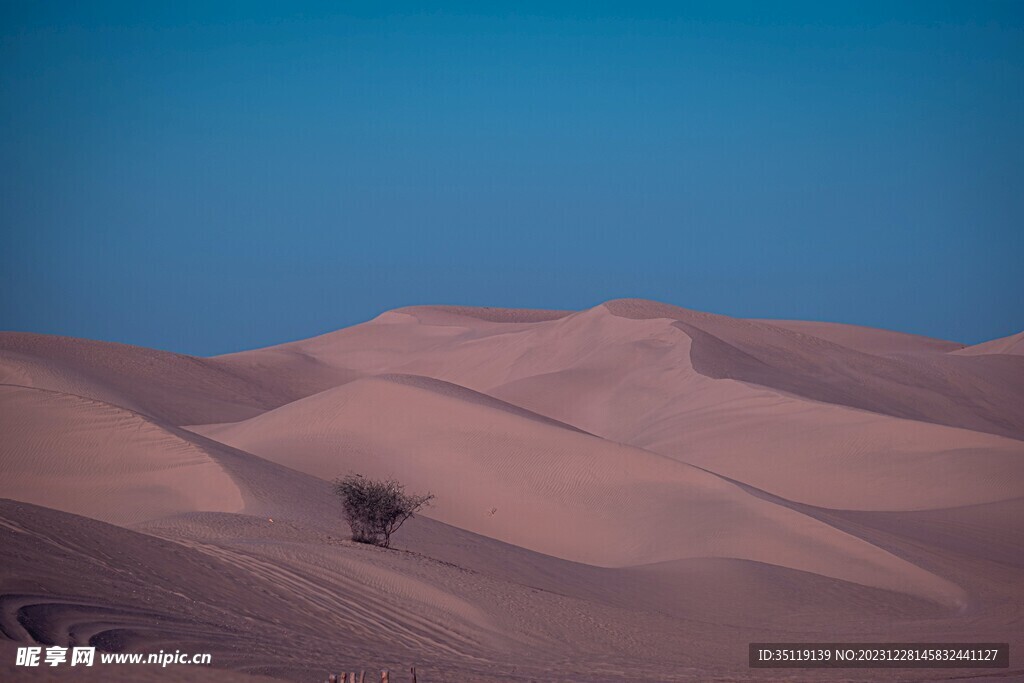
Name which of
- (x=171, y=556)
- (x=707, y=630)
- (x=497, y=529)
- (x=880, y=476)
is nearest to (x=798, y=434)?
(x=880, y=476)

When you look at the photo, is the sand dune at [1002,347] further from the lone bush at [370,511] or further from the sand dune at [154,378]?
the lone bush at [370,511]

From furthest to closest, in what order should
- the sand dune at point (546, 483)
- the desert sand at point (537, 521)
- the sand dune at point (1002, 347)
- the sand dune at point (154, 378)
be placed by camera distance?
the sand dune at point (1002, 347)
the sand dune at point (154, 378)
the sand dune at point (546, 483)
the desert sand at point (537, 521)

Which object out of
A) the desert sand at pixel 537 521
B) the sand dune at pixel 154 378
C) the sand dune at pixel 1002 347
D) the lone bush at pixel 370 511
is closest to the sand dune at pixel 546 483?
the desert sand at pixel 537 521

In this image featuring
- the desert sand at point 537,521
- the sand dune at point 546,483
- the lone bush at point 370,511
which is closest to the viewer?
the desert sand at point 537,521

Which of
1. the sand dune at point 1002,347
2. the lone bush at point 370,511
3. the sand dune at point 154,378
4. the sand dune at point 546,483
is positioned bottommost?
the lone bush at point 370,511

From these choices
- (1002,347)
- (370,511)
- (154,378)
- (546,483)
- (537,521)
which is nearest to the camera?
(370,511)

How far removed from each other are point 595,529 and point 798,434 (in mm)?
13537

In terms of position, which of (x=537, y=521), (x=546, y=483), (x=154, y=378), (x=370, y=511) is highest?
(x=154, y=378)

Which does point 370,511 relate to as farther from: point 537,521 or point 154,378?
point 154,378

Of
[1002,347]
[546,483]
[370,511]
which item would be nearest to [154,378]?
[546,483]

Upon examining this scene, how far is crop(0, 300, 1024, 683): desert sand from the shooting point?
12.0 meters

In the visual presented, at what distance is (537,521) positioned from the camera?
1059 inches

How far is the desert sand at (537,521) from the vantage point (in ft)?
39.3

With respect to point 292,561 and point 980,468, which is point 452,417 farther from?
point 292,561
